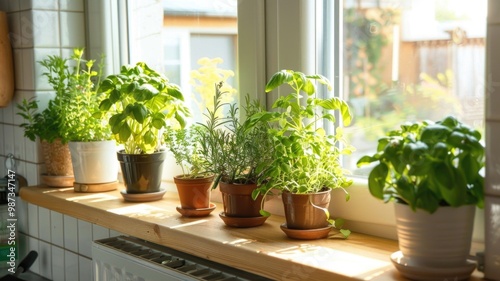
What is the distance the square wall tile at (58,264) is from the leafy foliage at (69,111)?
39cm

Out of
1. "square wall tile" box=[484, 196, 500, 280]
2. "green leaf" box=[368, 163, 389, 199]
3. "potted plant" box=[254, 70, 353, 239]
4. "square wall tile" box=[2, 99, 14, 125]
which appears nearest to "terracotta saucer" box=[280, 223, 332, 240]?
"potted plant" box=[254, 70, 353, 239]

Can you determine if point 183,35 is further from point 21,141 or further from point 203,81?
point 21,141

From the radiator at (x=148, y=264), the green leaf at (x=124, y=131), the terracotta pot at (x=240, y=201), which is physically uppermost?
the green leaf at (x=124, y=131)

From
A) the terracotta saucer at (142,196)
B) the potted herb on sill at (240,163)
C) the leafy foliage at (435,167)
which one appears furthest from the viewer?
the terracotta saucer at (142,196)

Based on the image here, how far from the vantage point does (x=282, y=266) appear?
1277mm

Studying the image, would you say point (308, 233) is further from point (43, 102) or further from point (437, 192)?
point (43, 102)

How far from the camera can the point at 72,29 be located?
2.30 meters

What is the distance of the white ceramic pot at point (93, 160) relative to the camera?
2.03 meters

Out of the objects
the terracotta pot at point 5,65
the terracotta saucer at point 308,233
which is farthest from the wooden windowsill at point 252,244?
the terracotta pot at point 5,65

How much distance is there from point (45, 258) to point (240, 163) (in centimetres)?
112

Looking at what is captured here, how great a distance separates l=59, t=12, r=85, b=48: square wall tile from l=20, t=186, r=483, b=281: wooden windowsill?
23.7 inches

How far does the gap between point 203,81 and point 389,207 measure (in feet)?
2.28

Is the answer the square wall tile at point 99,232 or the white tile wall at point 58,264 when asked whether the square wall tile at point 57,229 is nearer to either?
the white tile wall at point 58,264

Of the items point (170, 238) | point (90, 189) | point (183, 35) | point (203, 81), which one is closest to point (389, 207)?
point (170, 238)
